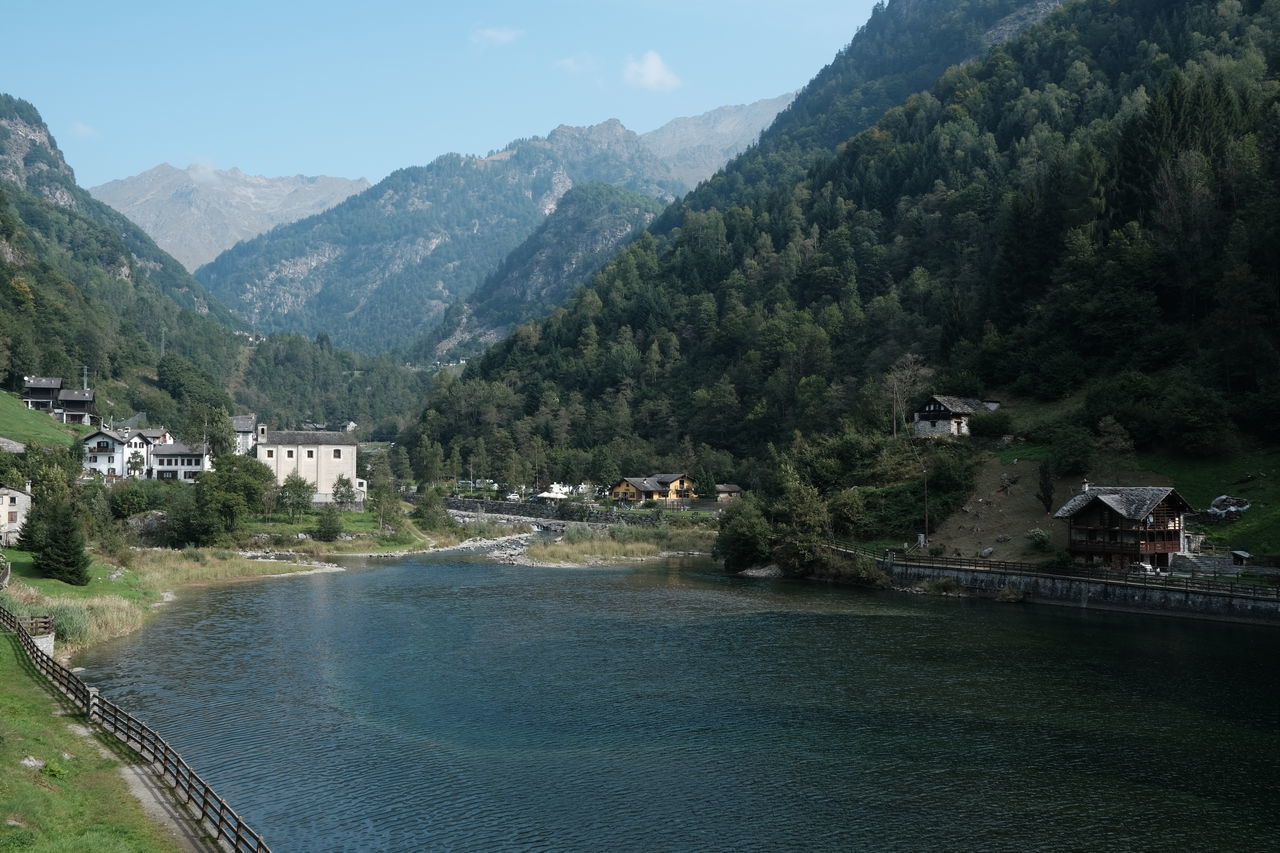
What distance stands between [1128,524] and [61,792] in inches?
2405

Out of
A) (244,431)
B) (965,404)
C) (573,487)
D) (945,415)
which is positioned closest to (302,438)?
(244,431)

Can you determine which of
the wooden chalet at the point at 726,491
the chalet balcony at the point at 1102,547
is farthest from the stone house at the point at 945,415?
the wooden chalet at the point at 726,491

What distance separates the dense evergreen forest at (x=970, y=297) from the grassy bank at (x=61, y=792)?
199 ft

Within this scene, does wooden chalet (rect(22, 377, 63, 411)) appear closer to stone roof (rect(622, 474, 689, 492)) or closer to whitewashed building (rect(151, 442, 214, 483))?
whitewashed building (rect(151, 442, 214, 483))

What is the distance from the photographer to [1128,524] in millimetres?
63406

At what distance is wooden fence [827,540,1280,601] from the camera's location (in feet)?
181

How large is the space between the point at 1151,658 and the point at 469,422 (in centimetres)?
15508

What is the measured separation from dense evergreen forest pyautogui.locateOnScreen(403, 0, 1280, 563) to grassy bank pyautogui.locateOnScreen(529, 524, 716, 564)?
1076 centimetres

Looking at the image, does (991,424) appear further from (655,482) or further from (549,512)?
(549,512)

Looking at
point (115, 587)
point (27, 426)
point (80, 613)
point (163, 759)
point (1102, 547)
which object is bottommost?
point (163, 759)

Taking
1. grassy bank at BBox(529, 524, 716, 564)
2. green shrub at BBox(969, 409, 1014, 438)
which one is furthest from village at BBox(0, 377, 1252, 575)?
grassy bank at BBox(529, 524, 716, 564)

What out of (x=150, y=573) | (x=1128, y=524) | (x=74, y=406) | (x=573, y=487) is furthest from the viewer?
(x=573, y=487)

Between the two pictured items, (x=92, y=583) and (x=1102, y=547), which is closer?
(x=92, y=583)

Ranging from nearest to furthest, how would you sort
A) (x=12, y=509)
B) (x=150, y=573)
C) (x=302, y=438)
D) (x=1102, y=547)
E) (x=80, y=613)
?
(x=80, y=613)
(x=1102, y=547)
(x=150, y=573)
(x=12, y=509)
(x=302, y=438)
